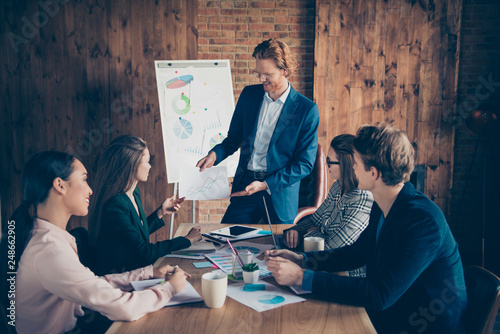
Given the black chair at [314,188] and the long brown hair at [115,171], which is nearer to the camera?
the long brown hair at [115,171]

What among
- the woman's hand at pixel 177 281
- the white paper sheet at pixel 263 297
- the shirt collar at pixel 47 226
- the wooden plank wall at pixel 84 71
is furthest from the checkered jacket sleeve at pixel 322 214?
the wooden plank wall at pixel 84 71

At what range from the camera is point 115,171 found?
1.79 meters

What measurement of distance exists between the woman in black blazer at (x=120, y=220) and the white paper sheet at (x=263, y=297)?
461 millimetres

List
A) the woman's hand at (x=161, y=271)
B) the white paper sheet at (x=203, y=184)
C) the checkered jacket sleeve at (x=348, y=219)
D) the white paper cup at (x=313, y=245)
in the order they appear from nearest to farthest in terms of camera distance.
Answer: the woman's hand at (x=161, y=271) → the white paper cup at (x=313, y=245) → the checkered jacket sleeve at (x=348, y=219) → the white paper sheet at (x=203, y=184)

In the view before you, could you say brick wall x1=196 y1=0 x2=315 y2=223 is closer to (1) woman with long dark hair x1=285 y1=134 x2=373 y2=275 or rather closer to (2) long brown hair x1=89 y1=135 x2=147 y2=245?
(1) woman with long dark hair x1=285 y1=134 x2=373 y2=275

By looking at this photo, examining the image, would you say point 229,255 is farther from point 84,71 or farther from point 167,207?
point 84,71

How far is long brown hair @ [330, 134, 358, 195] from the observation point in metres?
2.01

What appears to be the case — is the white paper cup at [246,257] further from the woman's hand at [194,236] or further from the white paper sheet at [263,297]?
the woman's hand at [194,236]

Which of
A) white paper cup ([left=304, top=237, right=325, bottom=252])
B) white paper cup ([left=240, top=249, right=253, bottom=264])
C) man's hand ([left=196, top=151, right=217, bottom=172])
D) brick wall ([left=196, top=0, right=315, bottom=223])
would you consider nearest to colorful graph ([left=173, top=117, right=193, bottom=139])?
brick wall ([left=196, top=0, right=315, bottom=223])

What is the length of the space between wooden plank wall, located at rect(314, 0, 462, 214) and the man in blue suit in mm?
1514

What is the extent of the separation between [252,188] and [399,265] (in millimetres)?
1172

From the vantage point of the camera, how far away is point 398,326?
53.3 inches

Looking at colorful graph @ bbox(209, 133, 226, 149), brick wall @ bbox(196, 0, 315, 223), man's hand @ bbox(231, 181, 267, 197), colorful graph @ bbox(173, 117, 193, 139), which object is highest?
brick wall @ bbox(196, 0, 315, 223)

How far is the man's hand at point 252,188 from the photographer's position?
227cm
